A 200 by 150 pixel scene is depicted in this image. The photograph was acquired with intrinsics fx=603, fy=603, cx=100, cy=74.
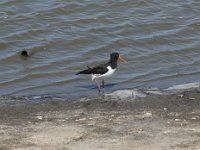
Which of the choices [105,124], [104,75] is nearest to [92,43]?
[104,75]

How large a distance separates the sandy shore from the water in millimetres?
1606

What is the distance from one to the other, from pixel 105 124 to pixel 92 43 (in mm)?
6376

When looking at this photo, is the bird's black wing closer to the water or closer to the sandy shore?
the water

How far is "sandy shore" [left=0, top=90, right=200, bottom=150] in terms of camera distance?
8.34 metres

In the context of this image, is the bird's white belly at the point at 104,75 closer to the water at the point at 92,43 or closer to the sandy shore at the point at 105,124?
the water at the point at 92,43

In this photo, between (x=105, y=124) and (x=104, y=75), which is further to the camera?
(x=104, y=75)

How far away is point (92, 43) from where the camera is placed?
15.5 m

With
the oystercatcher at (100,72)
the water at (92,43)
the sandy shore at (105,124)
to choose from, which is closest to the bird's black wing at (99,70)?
the oystercatcher at (100,72)

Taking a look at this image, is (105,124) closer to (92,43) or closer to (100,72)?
(100,72)

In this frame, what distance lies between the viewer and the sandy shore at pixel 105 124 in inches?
328

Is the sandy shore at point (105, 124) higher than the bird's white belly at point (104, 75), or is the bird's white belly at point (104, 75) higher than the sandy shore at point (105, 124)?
the sandy shore at point (105, 124)

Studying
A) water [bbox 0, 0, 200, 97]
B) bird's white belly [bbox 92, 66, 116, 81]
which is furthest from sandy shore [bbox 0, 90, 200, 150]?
water [bbox 0, 0, 200, 97]

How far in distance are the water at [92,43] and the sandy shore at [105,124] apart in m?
1.61

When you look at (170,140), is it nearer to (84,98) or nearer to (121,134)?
(121,134)
